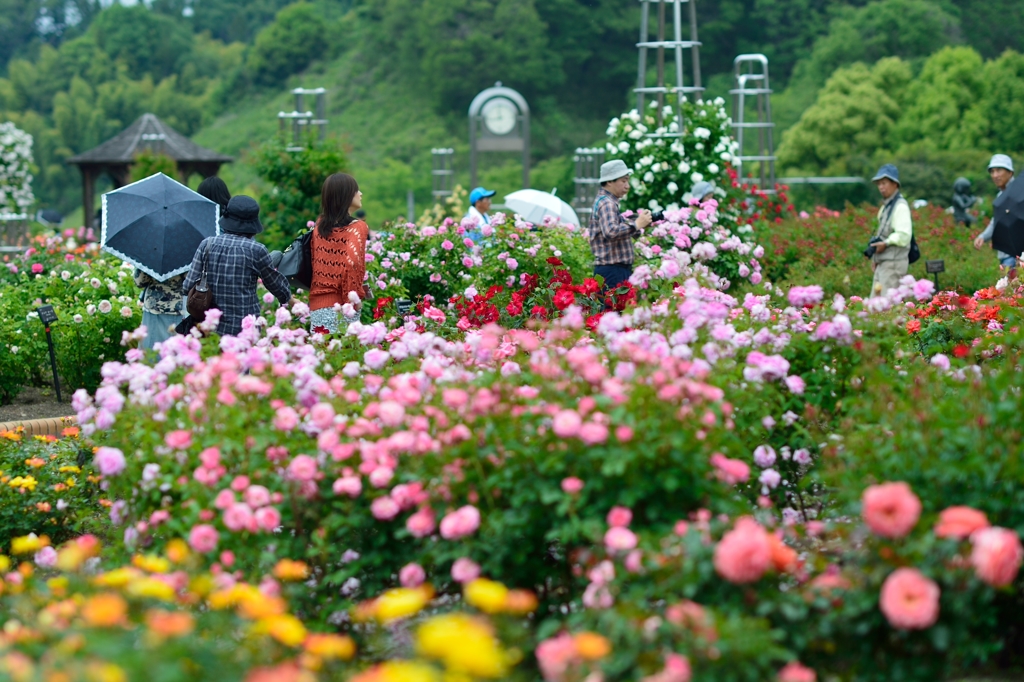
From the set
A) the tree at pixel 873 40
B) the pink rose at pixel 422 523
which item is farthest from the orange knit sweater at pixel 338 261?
the tree at pixel 873 40

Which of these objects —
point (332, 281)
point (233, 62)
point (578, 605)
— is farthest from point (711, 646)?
point (233, 62)

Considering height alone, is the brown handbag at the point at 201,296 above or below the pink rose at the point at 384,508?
above

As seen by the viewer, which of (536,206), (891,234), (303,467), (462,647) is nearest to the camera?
(462,647)

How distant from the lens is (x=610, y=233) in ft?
20.6

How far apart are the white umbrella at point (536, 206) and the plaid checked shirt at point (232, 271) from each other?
172 inches

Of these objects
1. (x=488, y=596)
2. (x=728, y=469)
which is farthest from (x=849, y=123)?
(x=488, y=596)

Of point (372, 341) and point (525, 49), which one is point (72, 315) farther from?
point (525, 49)

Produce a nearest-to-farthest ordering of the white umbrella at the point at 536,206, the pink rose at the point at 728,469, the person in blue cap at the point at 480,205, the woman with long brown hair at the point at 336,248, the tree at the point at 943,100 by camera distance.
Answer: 1. the pink rose at the point at 728,469
2. the woman with long brown hair at the point at 336,248
3. the person in blue cap at the point at 480,205
4. the white umbrella at the point at 536,206
5. the tree at the point at 943,100

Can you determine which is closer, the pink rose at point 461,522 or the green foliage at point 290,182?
the pink rose at point 461,522

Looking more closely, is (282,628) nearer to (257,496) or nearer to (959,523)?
(257,496)

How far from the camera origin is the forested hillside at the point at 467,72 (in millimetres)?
39031

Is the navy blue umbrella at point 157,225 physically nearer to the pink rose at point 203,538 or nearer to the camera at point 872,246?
the pink rose at point 203,538

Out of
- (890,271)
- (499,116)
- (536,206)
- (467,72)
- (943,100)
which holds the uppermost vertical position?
(467,72)

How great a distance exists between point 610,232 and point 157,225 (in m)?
2.36
